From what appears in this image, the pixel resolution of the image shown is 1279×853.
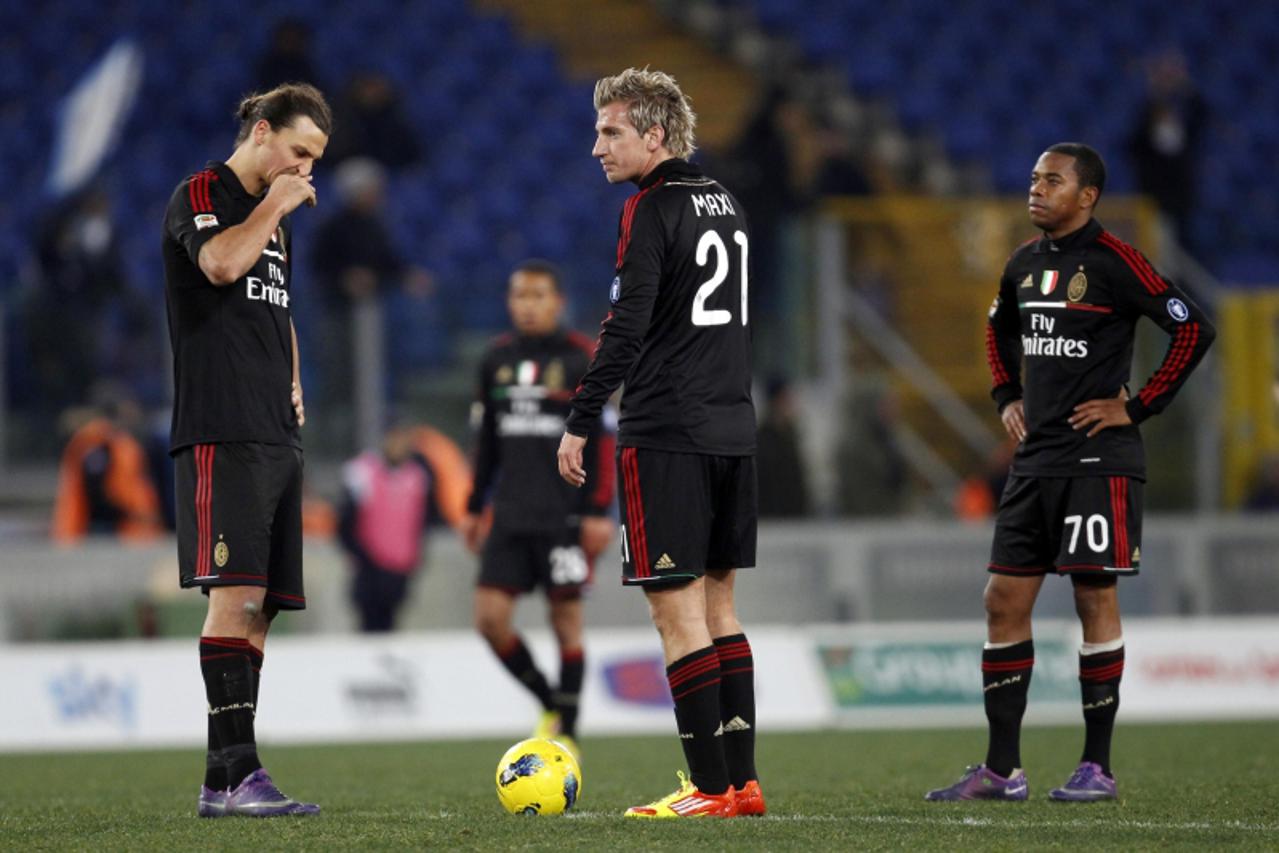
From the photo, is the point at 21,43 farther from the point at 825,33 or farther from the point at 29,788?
the point at 29,788

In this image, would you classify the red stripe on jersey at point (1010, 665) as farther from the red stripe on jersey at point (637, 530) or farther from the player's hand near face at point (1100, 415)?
the red stripe on jersey at point (637, 530)

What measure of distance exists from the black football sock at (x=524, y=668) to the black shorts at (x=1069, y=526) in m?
2.86

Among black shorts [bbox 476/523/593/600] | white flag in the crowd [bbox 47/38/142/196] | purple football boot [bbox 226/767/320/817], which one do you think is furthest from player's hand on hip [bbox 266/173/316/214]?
white flag in the crowd [bbox 47/38/142/196]

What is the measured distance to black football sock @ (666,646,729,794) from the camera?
5.87m

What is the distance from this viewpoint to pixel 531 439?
29.9 ft

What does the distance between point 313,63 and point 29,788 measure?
9.78 m

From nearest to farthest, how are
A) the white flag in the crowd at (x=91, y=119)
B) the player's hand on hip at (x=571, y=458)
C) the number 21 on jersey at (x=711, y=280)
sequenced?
the player's hand on hip at (x=571, y=458) → the number 21 on jersey at (x=711, y=280) → the white flag in the crowd at (x=91, y=119)

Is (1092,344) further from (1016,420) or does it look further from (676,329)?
(676,329)

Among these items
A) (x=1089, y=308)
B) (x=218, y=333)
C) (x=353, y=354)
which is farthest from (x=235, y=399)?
(x=353, y=354)

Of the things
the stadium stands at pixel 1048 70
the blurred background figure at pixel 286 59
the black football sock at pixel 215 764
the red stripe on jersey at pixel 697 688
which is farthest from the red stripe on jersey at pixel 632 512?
the stadium stands at pixel 1048 70

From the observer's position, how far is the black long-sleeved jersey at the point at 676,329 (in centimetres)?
582

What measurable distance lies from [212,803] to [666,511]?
1662 mm

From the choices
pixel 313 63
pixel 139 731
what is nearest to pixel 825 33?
pixel 313 63

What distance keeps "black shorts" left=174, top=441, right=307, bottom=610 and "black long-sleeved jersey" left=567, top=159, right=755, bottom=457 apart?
989 millimetres
